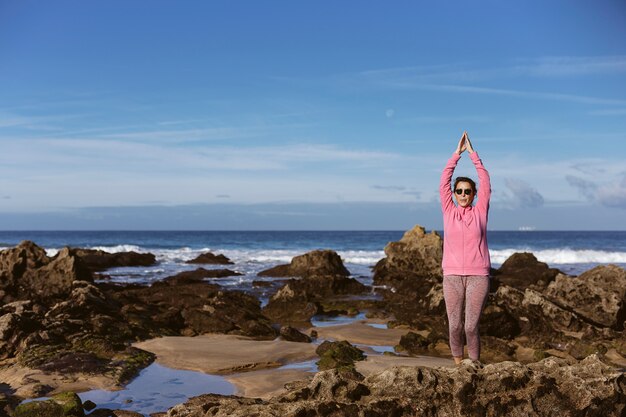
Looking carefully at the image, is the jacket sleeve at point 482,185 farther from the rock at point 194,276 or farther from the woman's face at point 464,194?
the rock at point 194,276

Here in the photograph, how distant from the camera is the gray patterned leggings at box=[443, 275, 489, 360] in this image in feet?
21.0

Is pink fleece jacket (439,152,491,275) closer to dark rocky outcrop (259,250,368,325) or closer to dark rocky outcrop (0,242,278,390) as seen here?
dark rocky outcrop (0,242,278,390)

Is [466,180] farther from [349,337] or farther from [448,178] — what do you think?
[349,337]

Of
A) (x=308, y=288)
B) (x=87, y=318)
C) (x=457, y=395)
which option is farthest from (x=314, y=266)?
(x=457, y=395)

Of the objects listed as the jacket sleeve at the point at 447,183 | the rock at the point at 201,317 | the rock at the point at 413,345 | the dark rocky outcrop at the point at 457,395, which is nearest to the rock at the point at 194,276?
the rock at the point at 201,317

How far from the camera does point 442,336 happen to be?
12102mm

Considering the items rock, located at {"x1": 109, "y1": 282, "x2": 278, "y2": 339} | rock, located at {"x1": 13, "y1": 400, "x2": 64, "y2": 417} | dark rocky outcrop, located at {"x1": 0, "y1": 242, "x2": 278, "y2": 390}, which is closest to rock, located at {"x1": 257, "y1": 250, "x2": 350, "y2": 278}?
dark rocky outcrop, located at {"x1": 0, "y1": 242, "x2": 278, "y2": 390}

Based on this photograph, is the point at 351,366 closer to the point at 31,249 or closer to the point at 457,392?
the point at 457,392

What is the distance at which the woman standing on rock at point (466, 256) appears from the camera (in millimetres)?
6391

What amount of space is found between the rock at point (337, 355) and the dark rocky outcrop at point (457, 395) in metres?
3.80

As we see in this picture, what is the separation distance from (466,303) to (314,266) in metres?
22.7

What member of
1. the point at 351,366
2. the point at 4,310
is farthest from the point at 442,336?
the point at 4,310

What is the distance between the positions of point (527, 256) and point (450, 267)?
22.2 meters

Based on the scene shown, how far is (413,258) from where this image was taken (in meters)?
27.4
